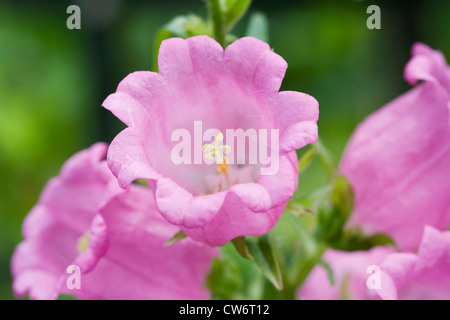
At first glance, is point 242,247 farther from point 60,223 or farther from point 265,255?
point 60,223

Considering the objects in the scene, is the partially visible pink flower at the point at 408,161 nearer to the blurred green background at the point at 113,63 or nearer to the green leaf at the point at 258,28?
the green leaf at the point at 258,28

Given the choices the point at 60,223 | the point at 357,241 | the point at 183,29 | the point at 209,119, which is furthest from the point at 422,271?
the point at 60,223

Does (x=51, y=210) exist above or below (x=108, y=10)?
below

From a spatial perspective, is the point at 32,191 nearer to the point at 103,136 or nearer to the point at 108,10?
the point at 103,136

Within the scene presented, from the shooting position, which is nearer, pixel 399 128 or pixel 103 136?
pixel 399 128

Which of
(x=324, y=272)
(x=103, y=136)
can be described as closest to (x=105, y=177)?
(x=324, y=272)

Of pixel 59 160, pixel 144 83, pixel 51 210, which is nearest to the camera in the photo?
pixel 144 83

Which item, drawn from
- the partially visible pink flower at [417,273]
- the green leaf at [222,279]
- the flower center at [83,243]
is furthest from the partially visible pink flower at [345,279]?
the flower center at [83,243]
